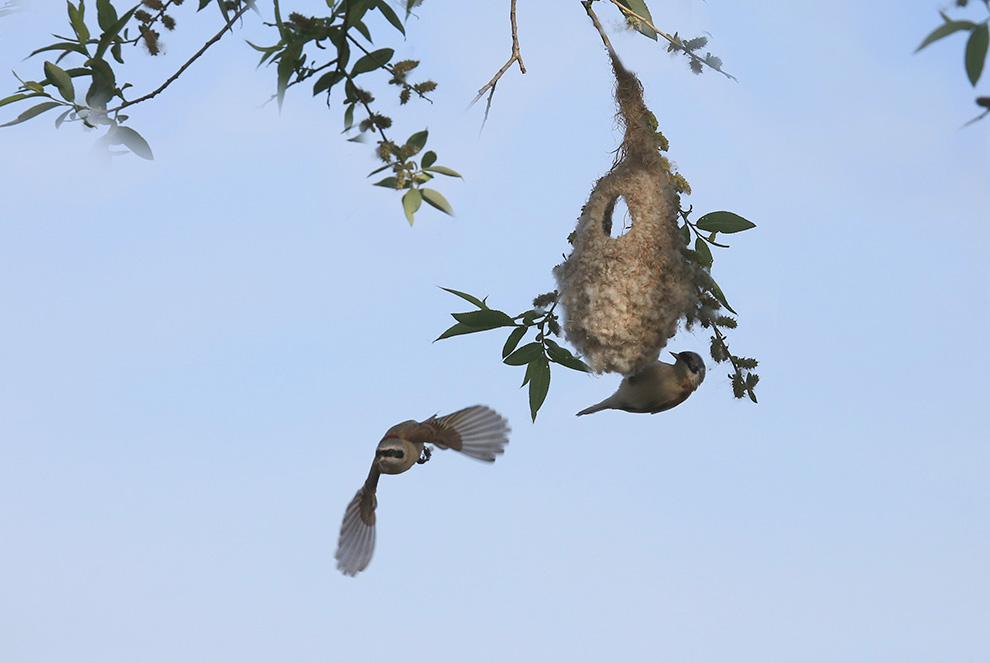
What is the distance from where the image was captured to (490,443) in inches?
74.9

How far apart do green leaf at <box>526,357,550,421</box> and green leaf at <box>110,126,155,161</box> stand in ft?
2.74

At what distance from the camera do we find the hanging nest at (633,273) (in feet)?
6.36

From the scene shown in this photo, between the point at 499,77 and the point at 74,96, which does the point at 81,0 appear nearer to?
the point at 74,96

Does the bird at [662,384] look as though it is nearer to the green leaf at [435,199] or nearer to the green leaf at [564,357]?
the green leaf at [564,357]

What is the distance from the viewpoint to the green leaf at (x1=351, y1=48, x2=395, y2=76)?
1.70m

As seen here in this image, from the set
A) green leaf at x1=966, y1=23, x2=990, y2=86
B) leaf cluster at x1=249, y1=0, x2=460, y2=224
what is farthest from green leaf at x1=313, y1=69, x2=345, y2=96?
green leaf at x1=966, y1=23, x2=990, y2=86

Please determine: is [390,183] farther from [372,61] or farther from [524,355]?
[524,355]

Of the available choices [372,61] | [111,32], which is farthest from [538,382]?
[111,32]

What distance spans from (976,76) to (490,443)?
3.51 ft

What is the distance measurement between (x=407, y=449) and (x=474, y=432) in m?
0.14

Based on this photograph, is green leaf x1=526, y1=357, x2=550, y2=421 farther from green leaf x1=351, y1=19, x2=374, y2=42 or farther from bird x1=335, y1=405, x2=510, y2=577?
green leaf x1=351, y1=19, x2=374, y2=42

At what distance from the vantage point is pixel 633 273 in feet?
6.41

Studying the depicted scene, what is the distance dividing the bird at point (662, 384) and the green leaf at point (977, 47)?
0.90m

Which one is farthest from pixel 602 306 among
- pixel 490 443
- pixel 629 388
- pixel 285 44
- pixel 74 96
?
pixel 74 96
